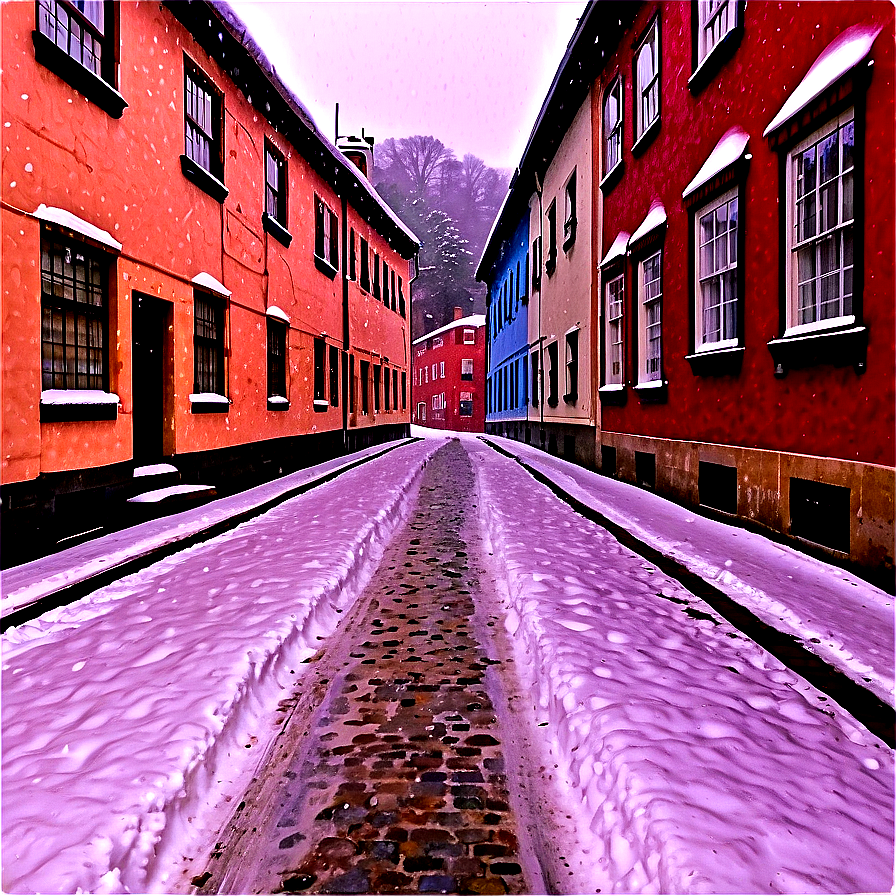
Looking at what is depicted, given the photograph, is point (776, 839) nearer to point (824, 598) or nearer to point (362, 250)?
point (824, 598)

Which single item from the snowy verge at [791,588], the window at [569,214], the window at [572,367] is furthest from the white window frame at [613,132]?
the snowy verge at [791,588]

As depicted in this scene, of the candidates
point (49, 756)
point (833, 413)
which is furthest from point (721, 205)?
point (49, 756)

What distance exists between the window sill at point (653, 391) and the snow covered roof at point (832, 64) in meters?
4.13

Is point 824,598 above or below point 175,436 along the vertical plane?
below

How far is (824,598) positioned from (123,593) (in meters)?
5.29

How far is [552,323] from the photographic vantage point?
59.2 feet

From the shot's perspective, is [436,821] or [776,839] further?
Result: [436,821]

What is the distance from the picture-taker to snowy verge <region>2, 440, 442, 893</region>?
6.76 feet

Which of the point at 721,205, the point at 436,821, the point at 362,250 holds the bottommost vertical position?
the point at 436,821

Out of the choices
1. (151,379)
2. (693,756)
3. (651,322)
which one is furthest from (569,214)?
(693,756)

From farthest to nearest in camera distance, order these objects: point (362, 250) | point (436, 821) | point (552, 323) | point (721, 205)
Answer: point (362, 250) < point (552, 323) < point (721, 205) < point (436, 821)

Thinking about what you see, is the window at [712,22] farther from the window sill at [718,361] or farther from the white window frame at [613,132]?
the window sill at [718,361]

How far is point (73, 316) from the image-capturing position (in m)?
6.76

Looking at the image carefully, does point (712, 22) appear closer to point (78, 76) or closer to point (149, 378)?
point (78, 76)
